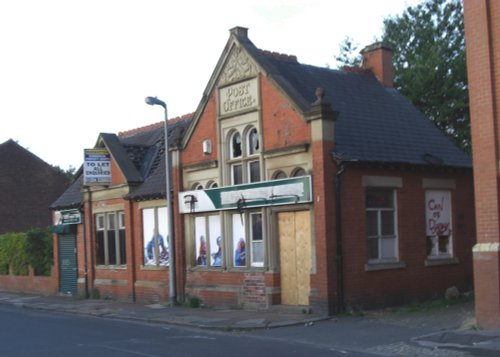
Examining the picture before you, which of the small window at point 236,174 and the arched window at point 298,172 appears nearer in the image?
the arched window at point 298,172

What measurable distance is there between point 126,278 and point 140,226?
2040mm

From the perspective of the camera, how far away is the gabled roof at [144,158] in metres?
23.6

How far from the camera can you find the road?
41.8 feet

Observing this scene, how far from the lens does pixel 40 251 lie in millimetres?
31219

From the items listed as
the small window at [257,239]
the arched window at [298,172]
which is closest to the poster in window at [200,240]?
the small window at [257,239]

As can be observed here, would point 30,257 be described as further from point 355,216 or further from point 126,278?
point 355,216

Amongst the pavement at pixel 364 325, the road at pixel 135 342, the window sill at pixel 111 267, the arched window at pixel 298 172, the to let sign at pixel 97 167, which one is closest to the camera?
the pavement at pixel 364 325

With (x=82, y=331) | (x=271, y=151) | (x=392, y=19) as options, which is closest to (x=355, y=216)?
(x=271, y=151)

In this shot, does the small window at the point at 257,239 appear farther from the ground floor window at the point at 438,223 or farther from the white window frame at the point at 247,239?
the ground floor window at the point at 438,223

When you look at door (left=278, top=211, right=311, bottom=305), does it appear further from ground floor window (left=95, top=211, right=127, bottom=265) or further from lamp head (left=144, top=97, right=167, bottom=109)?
ground floor window (left=95, top=211, right=127, bottom=265)

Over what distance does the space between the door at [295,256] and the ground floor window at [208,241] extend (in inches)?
98.9

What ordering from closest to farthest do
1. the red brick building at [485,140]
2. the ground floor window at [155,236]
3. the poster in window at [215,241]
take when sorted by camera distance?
the red brick building at [485,140], the poster in window at [215,241], the ground floor window at [155,236]

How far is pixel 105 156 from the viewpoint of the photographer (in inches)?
1008

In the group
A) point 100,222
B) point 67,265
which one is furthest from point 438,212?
point 67,265
